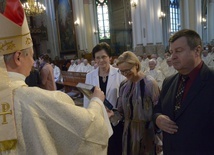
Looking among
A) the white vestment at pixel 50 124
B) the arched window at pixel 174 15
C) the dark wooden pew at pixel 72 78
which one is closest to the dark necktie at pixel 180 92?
the white vestment at pixel 50 124

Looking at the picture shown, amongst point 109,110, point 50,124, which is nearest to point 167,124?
point 109,110

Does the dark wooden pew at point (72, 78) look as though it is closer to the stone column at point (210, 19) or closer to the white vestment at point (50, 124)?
the white vestment at point (50, 124)

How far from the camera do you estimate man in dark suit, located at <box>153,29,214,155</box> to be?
154cm

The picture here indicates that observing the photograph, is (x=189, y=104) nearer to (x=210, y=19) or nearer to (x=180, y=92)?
(x=180, y=92)

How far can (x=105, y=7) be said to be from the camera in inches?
923

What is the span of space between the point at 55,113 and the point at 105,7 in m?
23.6

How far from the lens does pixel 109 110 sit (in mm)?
1912

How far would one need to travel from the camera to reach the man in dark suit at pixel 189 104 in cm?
154

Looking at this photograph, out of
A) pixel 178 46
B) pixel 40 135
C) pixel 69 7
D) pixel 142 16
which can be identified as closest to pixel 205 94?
pixel 178 46

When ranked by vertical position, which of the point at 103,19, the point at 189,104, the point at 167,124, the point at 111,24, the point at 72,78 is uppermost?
the point at 103,19

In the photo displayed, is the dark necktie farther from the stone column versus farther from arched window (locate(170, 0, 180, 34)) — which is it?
the stone column

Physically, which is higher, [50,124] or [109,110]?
[50,124]

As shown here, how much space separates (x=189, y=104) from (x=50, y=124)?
100 cm

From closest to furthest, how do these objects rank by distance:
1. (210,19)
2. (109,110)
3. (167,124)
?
(167,124), (109,110), (210,19)
